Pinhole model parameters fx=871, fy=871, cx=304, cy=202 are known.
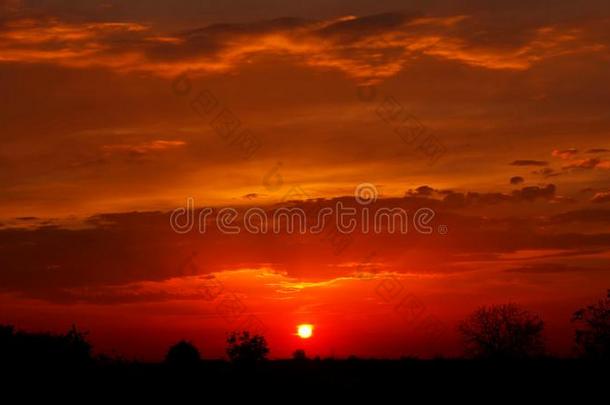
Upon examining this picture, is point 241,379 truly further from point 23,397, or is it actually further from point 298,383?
point 23,397

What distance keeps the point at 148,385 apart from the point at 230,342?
2435cm

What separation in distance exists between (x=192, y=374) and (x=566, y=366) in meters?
17.1

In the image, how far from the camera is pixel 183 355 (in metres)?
41.7

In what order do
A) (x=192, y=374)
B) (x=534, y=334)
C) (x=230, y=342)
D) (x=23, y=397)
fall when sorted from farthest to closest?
(x=534, y=334)
(x=230, y=342)
(x=192, y=374)
(x=23, y=397)

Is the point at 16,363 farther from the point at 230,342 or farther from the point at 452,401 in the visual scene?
the point at 230,342

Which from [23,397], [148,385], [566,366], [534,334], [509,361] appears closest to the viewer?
[23,397]

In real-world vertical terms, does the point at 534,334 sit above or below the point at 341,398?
above

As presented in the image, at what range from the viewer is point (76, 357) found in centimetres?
4044

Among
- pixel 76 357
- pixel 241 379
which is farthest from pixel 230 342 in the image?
pixel 241 379

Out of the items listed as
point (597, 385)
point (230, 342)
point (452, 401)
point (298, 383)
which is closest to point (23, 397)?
point (298, 383)

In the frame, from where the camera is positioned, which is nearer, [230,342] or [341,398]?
[341,398]

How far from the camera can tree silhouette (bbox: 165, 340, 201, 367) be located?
4072cm

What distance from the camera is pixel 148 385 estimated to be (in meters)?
34.5

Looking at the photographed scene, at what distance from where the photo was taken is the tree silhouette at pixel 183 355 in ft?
134
